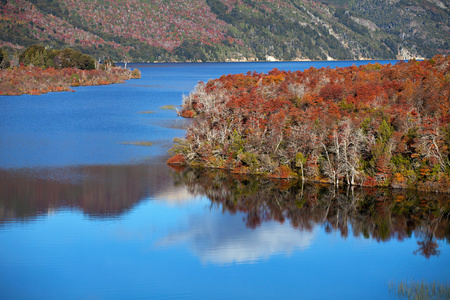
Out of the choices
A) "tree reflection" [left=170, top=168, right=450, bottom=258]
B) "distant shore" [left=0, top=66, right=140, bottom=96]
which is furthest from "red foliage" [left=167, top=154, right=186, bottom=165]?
A: "distant shore" [left=0, top=66, right=140, bottom=96]

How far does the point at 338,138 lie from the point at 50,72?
113 meters

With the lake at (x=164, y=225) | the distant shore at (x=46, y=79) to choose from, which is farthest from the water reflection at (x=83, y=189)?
the distant shore at (x=46, y=79)

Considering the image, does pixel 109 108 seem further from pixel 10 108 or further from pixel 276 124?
pixel 276 124

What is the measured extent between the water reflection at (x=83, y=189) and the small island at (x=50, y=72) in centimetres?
7986

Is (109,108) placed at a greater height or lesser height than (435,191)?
greater

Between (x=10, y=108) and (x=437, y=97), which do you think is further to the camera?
(x=10, y=108)

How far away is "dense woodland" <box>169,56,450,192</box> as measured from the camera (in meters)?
44.1

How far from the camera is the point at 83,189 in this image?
43.0 meters

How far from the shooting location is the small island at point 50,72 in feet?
409

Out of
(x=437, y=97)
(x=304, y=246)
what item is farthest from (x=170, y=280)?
(x=437, y=97)

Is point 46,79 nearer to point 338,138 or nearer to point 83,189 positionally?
point 83,189

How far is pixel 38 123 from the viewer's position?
7719 centimetres

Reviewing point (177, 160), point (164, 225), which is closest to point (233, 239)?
point (164, 225)

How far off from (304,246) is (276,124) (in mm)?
18875
